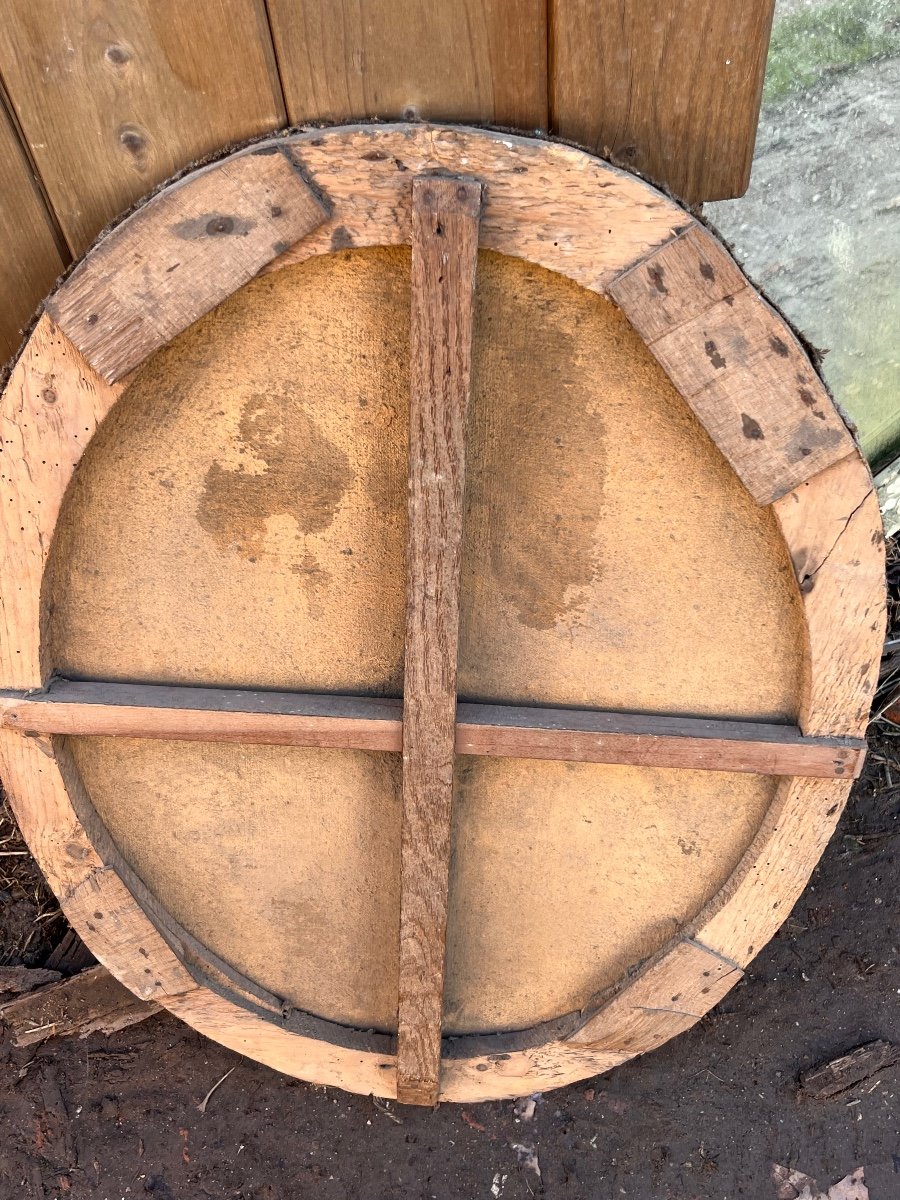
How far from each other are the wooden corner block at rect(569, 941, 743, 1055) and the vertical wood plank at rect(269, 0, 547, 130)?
1.42m

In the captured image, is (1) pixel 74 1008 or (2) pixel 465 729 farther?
(1) pixel 74 1008

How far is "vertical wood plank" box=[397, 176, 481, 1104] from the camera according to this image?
128 cm

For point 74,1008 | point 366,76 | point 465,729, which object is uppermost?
point 366,76

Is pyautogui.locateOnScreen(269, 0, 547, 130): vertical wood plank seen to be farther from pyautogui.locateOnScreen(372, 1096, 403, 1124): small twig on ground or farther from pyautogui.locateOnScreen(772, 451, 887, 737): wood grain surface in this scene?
pyautogui.locateOnScreen(372, 1096, 403, 1124): small twig on ground

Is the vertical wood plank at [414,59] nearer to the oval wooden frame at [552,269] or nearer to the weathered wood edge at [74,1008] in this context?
the oval wooden frame at [552,269]

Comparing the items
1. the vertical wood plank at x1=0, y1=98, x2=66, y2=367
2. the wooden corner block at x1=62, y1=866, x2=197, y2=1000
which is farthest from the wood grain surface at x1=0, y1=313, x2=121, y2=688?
the wooden corner block at x1=62, y1=866, x2=197, y2=1000

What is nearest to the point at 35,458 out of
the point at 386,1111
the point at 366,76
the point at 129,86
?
the point at 129,86

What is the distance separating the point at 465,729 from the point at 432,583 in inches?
10.2

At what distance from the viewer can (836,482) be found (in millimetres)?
1400

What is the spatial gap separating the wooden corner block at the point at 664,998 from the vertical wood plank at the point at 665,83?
1302 mm

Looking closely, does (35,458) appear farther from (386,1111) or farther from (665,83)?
(386,1111)

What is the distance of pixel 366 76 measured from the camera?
131 cm

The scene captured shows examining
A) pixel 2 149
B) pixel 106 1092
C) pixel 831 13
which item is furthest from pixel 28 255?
pixel 106 1092

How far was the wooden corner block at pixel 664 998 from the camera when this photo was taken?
168cm
